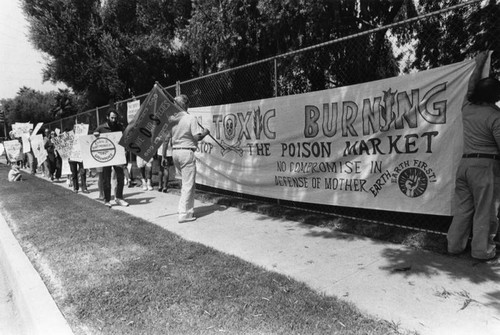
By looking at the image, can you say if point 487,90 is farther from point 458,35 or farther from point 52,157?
point 52,157

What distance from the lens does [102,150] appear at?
7.52 m

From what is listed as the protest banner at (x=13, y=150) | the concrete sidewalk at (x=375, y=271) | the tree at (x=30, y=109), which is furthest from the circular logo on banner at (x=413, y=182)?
the tree at (x=30, y=109)

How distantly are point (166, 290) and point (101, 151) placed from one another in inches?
198

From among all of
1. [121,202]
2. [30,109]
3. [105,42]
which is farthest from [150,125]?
[30,109]

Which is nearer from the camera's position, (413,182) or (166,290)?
(166,290)

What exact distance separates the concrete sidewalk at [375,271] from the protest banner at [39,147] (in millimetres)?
9309

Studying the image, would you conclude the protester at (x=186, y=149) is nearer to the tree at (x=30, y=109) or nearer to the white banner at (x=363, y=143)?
the white banner at (x=363, y=143)

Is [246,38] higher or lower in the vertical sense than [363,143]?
higher

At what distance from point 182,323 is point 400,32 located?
6.11m

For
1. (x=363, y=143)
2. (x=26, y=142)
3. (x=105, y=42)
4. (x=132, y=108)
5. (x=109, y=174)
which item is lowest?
(x=109, y=174)

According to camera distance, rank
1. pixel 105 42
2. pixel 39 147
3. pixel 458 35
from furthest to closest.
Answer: pixel 105 42, pixel 39 147, pixel 458 35

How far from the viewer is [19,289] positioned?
368cm

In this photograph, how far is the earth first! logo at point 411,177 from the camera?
4.09m

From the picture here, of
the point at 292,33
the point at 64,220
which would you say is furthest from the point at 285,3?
the point at 64,220
